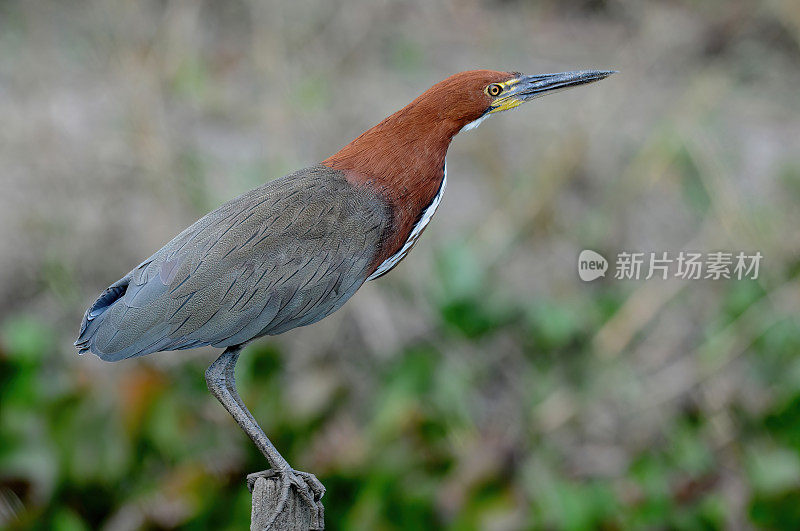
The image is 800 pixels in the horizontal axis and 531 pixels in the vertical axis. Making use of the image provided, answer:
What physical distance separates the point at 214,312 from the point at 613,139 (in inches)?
226

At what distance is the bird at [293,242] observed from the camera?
1.97 meters

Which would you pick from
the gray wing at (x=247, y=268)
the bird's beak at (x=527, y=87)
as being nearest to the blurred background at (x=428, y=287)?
the gray wing at (x=247, y=268)

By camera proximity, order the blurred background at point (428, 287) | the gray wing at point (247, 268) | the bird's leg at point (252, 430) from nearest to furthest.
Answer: the gray wing at point (247, 268) < the bird's leg at point (252, 430) < the blurred background at point (428, 287)

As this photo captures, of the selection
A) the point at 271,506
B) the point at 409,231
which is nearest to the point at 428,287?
the point at 271,506

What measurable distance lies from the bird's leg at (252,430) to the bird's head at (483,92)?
71cm

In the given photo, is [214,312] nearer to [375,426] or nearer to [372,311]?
[375,426]

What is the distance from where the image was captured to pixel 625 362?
619cm

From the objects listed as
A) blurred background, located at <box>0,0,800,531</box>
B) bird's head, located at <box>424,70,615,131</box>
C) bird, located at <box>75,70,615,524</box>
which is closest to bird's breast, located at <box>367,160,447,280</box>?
bird, located at <box>75,70,615,524</box>

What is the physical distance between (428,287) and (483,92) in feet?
12.4

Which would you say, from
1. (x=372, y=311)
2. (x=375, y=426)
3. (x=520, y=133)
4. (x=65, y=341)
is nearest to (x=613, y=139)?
(x=520, y=133)

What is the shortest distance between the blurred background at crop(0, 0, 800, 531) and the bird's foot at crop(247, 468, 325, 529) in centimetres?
178

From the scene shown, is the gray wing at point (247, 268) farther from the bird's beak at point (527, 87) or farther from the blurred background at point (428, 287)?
the blurred background at point (428, 287)

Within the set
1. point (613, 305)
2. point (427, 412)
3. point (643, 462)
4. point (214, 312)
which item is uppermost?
point (214, 312)

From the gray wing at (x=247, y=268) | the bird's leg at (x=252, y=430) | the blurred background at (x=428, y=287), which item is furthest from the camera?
the blurred background at (x=428, y=287)
